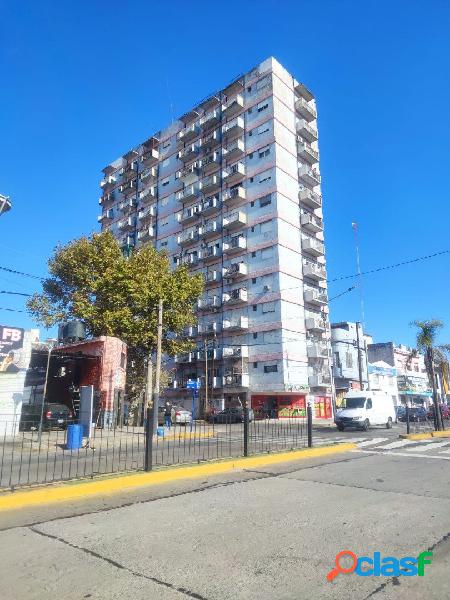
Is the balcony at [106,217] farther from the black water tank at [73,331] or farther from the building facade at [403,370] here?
the building facade at [403,370]

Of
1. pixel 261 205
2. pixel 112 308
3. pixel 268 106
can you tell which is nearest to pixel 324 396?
pixel 261 205

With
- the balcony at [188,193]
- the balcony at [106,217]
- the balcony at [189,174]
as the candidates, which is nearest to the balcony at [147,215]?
the balcony at [188,193]

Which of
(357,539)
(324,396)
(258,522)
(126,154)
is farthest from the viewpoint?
(126,154)

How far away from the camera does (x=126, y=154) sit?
7256cm

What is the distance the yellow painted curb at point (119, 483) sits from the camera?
6691 mm

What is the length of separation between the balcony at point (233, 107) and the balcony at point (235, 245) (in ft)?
56.2

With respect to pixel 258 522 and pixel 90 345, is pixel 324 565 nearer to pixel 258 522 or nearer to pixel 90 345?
pixel 258 522

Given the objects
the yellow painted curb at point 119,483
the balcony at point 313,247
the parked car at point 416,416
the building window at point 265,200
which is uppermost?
the building window at point 265,200

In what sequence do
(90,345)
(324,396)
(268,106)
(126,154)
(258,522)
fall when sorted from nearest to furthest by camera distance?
1. (258,522)
2. (90,345)
3. (324,396)
4. (268,106)
5. (126,154)

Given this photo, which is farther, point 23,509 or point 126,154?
point 126,154

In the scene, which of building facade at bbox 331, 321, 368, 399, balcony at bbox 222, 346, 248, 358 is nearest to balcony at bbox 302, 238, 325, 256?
building facade at bbox 331, 321, 368, 399

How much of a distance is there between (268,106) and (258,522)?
54.4m

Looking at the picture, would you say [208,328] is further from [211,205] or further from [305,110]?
[305,110]

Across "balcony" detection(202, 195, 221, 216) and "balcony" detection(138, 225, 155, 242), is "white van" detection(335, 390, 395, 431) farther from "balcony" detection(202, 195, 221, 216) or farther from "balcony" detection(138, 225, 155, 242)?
"balcony" detection(138, 225, 155, 242)
